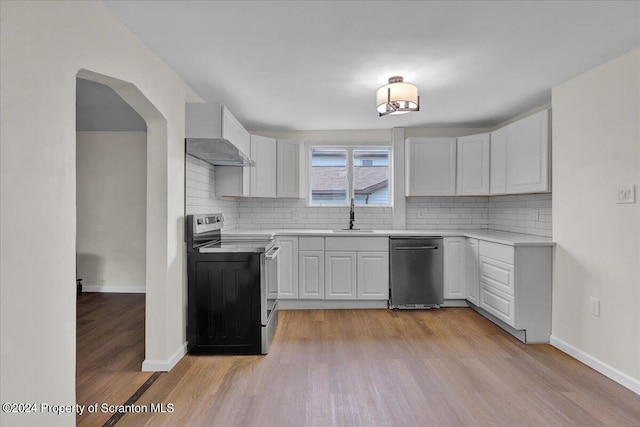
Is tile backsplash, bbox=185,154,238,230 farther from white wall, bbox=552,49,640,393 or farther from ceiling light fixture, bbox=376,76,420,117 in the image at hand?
white wall, bbox=552,49,640,393

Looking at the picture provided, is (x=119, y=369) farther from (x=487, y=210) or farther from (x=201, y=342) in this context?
(x=487, y=210)

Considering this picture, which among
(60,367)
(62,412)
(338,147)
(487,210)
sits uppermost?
(338,147)

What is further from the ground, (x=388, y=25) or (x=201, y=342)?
(x=388, y=25)

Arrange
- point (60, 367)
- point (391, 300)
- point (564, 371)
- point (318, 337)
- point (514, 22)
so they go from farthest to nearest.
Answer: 1. point (391, 300)
2. point (318, 337)
3. point (564, 371)
4. point (514, 22)
5. point (60, 367)

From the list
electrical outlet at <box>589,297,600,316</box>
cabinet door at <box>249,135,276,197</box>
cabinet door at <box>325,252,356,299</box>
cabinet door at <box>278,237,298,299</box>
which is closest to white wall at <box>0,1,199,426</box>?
cabinet door at <box>249,135,276,197</box>

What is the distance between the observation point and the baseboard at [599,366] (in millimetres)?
2178

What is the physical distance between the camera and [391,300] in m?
3.85

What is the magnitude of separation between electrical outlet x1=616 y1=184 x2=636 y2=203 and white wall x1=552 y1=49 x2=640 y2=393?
0.11 ft

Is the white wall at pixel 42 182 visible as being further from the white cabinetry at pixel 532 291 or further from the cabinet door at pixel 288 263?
the white cabinetry at pixel 532 291

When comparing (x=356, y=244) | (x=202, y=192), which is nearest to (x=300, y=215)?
(x=356, y=244)

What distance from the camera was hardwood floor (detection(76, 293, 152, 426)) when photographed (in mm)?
2098

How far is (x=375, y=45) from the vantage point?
2170 millimetres

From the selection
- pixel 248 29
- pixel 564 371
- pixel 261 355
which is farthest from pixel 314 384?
pixel 248 29

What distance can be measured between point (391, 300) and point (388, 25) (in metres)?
2.86
